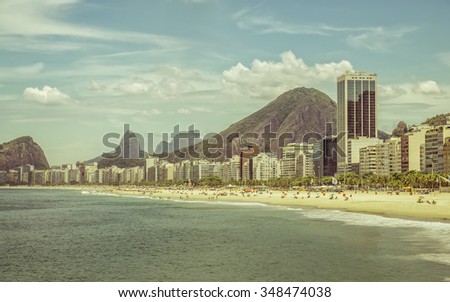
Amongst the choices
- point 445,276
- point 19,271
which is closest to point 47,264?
point 19,271

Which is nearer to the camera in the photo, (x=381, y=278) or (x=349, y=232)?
(x=381, y=278)

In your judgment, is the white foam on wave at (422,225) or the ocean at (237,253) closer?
the ocean at (237,253)

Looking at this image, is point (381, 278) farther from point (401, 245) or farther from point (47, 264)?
point (47, 264)

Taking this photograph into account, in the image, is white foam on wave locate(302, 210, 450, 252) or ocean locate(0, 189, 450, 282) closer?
ocean locate(0, 189, 450, 282)

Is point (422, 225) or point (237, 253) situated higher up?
point (422, 225)

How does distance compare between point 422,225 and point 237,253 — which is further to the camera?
point 422,225
